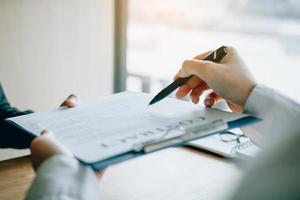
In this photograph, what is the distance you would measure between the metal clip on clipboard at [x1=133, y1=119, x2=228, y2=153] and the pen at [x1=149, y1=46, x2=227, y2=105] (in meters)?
0.17

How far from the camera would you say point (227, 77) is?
77 cm

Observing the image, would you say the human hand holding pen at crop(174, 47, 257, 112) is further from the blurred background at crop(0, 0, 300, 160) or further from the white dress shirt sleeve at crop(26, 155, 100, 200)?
the blurred background at crop(0, 0, 300, 160)

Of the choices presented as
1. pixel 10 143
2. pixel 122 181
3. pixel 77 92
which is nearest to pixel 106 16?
pixel 77 92

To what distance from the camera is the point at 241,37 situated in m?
2.08

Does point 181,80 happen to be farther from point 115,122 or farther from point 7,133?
point 7,133

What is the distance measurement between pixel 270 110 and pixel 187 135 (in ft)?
0.58

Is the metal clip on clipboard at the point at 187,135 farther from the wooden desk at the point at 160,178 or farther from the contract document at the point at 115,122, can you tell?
the wooden desk at the point at 160,178

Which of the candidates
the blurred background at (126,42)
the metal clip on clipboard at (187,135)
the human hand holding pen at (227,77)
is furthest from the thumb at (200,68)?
the blurred background at (126,42)

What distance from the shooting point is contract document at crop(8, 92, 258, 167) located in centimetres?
57

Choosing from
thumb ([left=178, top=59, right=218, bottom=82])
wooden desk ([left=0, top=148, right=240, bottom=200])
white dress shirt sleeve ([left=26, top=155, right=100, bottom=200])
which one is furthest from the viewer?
wooden desk ([left=0, top=148, right=240, bottom=200])

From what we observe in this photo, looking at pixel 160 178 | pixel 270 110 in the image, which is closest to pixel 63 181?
pixel 270 110

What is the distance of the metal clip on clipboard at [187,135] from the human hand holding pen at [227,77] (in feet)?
0.38

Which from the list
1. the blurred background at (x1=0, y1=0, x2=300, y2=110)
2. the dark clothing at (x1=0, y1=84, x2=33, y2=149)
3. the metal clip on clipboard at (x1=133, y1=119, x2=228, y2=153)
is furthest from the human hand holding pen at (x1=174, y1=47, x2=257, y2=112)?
the blurred background at (x1=0, y1=0, x2=300, y2=110)

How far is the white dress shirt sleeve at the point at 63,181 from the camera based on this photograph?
0.48 metres
